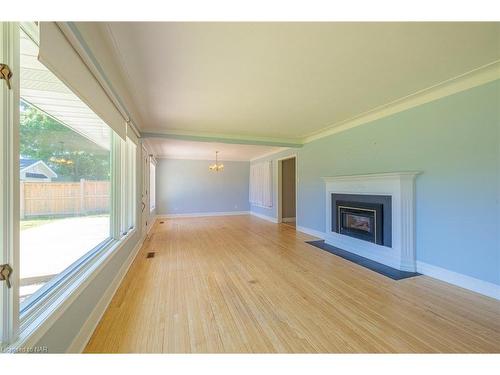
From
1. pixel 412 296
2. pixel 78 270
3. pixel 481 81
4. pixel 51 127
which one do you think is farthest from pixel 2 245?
pixel 481 81

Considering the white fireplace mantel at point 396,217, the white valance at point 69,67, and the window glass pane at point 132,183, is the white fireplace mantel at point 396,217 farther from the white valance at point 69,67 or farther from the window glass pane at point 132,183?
the window glass pane at point 132,183

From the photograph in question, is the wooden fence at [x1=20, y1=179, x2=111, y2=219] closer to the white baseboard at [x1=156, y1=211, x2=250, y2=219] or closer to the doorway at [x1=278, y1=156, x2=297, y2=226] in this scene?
the white baseboard at [x1=156, y1=211, x2=250, y2=219]

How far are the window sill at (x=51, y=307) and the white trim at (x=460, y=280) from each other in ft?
12.8

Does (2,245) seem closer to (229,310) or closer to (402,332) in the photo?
(229,310)

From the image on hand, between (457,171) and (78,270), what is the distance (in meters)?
4.13

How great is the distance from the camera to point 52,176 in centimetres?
147

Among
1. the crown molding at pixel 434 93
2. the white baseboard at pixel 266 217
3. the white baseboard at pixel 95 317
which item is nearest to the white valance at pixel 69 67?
the white baseboard at pixel 95 317

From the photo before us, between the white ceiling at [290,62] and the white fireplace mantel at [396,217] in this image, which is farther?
the white fireplace mantel at [396,217]

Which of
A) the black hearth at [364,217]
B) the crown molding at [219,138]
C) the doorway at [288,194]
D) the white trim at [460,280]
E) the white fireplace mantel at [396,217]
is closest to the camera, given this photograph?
the white trim at [460,280]

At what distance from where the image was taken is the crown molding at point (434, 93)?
2.28 metres

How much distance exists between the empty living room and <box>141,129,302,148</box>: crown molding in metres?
0.50

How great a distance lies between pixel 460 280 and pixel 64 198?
4225 mm

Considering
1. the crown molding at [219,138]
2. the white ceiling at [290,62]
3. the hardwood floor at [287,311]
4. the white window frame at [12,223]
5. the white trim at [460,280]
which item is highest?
the white ceiling at [290,62]

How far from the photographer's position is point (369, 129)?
3697mm
